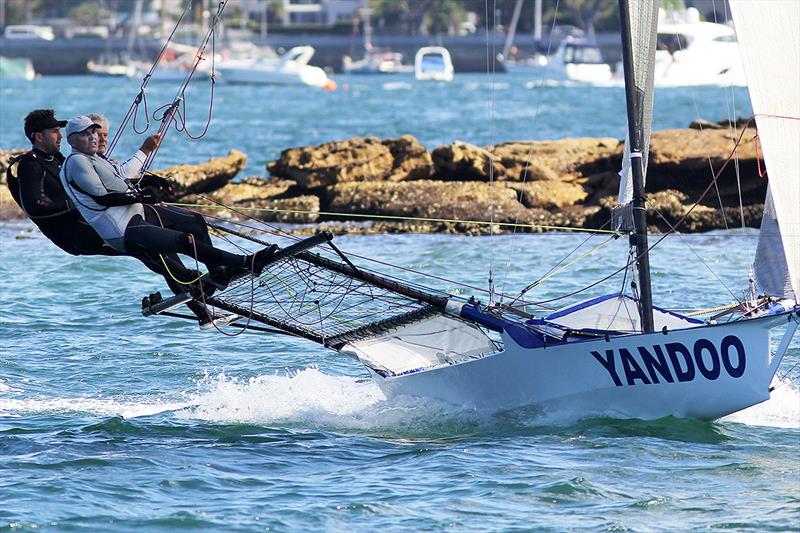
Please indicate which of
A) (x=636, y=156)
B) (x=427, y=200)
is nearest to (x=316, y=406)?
(x=636, y=156)

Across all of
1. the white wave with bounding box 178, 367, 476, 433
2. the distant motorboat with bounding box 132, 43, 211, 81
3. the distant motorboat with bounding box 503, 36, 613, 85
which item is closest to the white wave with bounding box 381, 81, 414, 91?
the distant motorboat with bounding box 503, 36, 613, 85

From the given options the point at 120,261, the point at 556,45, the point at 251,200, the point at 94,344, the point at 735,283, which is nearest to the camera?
the point at 94,344

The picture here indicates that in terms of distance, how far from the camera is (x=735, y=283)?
50.9 ft

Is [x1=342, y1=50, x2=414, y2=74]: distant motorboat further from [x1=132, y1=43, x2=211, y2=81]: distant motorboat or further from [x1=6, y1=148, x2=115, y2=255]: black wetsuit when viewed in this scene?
[x1=6, y1=148, x2=115, y2=255]: black wetsuit

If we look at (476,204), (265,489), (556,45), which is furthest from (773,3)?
(556,45)

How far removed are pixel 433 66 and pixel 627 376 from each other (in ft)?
266

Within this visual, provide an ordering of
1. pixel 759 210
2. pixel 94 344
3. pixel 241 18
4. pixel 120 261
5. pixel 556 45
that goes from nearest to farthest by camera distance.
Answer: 1. pixel 94 344
2. pixel 120 261
3. pixel 759 210
4. pixel 556 45
5. pixel 241 18

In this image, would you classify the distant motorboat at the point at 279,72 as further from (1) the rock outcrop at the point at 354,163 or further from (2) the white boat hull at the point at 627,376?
(2) the white boat hull at the point at 627,376

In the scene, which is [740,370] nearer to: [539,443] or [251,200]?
[539,443]

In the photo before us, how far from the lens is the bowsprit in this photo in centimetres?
877

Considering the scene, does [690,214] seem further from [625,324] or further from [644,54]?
[644,54]

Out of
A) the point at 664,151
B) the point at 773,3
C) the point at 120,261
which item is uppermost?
the point at 773,3

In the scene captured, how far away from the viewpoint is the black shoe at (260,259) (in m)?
8.84

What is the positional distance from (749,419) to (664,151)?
1076 centimetres
